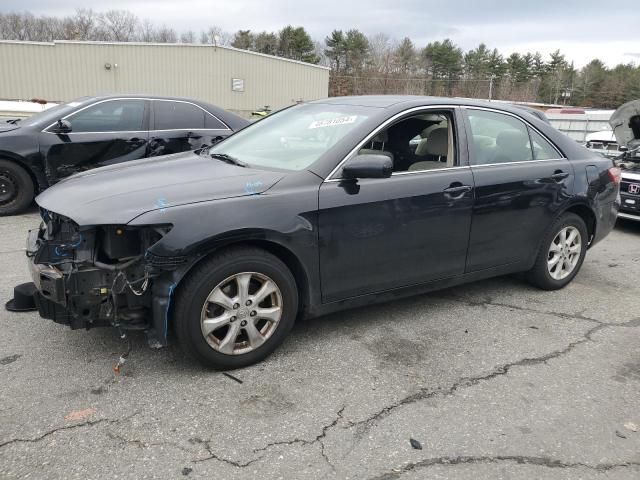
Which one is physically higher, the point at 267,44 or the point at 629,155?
the point at 267,44

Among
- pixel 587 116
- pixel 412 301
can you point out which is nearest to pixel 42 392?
pixel 412 301

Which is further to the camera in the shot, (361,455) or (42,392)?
(42,392)

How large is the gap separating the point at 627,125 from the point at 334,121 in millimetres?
7014

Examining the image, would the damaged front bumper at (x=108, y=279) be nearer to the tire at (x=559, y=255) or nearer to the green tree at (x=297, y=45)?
the tire at (x=559, y=255)

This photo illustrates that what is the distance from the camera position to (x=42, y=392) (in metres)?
2.88

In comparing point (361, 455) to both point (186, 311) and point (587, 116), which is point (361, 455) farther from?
point (587, 116)

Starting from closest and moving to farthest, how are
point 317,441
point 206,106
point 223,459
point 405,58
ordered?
point 223,459
point 317,441
point 206,106
point 405,58

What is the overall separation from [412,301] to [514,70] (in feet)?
303

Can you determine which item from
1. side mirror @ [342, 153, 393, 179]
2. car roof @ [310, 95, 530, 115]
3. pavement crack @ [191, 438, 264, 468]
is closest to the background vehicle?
car roof @ [310, 95, 530, 115]

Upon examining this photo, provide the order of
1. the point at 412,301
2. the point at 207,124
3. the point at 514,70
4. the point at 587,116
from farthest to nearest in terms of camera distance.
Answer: the point at 514,70
the point at 587,116
the point at 207,124
the point at 412,301

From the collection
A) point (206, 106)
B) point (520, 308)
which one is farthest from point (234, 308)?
point (206, 106)

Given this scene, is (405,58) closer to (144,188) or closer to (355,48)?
(355,48)

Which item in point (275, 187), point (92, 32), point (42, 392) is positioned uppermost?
point (92, 32)

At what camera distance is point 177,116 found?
7.34 metres
